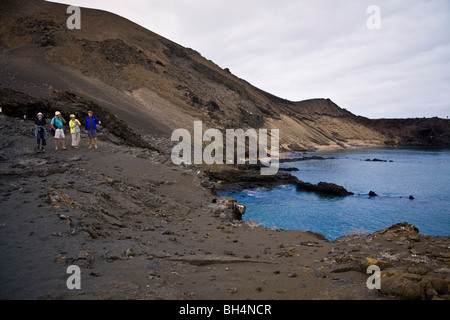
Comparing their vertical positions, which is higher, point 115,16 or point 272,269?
point 115,16

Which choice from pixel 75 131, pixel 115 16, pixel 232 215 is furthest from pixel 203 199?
pixel 115 16

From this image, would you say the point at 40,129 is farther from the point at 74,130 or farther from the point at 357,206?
the point at 357,206

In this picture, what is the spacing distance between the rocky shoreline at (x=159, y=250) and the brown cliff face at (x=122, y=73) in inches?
695

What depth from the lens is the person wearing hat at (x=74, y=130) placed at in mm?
11383

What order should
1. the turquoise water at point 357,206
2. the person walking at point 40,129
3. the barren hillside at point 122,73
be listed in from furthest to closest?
1. the barren hillside at point 122,73
2. the turquoise water at point 357,206
3. the person walking at point 40,129

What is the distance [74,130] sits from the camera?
37.6 feet

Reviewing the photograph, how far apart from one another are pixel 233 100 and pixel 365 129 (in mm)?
59343

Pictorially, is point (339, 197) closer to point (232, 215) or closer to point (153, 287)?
point (232, 215)

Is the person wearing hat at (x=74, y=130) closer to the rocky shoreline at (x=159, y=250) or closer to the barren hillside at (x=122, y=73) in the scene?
the rocky shoreline at (x=159, y=250)

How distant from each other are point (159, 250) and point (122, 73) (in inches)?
1518

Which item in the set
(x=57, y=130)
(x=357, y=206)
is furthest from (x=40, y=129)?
(x=357, y=206)

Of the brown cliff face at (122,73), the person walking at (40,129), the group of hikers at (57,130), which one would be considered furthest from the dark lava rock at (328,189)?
the person walking at (40,129)

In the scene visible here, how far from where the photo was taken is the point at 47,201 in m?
6.00

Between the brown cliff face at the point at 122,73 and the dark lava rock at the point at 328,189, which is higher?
the brown cliff face at the point at 122,73
